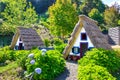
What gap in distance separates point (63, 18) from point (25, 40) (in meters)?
18.2

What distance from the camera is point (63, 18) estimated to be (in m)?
48.6

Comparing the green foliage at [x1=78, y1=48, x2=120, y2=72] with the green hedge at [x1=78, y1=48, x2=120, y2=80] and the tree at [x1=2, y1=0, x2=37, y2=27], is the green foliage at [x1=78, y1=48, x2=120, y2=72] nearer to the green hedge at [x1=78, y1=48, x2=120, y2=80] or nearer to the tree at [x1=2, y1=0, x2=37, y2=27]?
the green hedge at [x1=78, y1=48, x2=120, y2=80]

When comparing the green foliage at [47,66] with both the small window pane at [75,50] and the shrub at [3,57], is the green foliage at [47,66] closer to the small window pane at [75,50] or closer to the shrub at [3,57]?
the small window pane at [75,50]

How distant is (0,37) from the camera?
164 feet

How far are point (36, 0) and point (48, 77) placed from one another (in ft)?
281

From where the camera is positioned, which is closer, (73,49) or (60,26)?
(73,49)

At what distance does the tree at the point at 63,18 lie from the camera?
48.2 metres

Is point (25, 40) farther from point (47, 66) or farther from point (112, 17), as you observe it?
point (112, 17)

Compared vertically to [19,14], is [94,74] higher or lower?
lower

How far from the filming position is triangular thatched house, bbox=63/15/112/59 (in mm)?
25359

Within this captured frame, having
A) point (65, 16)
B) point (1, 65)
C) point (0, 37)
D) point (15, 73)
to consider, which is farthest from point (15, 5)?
point (15, 73)

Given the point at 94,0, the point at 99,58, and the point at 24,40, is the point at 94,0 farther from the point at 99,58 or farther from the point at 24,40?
the point at 99,58

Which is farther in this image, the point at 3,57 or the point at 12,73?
the point at 3,57

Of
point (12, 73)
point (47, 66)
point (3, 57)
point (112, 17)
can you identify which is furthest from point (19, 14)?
point (47, 66)
